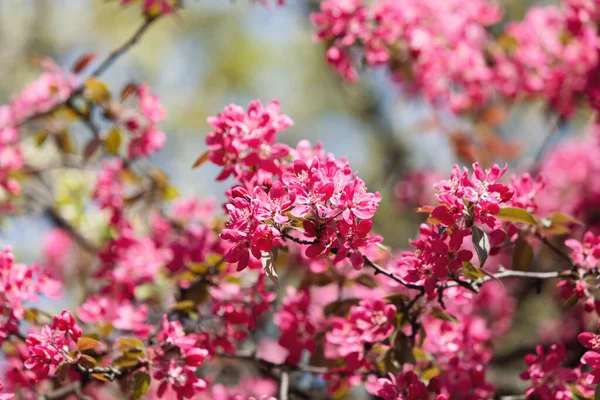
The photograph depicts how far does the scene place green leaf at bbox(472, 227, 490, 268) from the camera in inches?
54.9

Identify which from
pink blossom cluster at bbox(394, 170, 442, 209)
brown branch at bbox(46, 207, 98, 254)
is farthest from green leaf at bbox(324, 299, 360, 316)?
pink blossom cluster at bbox(394, 170, 442, 209)

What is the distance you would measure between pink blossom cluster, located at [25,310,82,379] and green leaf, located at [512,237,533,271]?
4.17ft

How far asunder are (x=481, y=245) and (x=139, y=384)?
39.2 inches

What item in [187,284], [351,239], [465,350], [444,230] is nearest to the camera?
[351,239]

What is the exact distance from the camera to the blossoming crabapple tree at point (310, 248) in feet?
4.68

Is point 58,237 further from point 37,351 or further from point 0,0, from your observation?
point 0,0

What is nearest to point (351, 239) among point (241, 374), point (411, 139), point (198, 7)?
point (241, 374)

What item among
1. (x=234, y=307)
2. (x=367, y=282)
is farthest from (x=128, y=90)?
(x=367, y=282)

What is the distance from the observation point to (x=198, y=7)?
842 centimetres

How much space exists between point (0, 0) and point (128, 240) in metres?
4.90

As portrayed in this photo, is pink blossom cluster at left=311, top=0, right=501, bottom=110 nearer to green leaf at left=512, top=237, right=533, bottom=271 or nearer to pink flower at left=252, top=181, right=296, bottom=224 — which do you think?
green leaf at left=512, top=237, right=533, bottom=271

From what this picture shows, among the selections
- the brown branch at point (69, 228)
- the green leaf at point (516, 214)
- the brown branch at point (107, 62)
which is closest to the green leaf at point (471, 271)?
the green leaf at point (516, 214)

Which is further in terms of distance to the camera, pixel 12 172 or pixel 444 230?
pixel 12 172

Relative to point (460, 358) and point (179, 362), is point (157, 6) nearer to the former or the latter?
point (179, 362)
